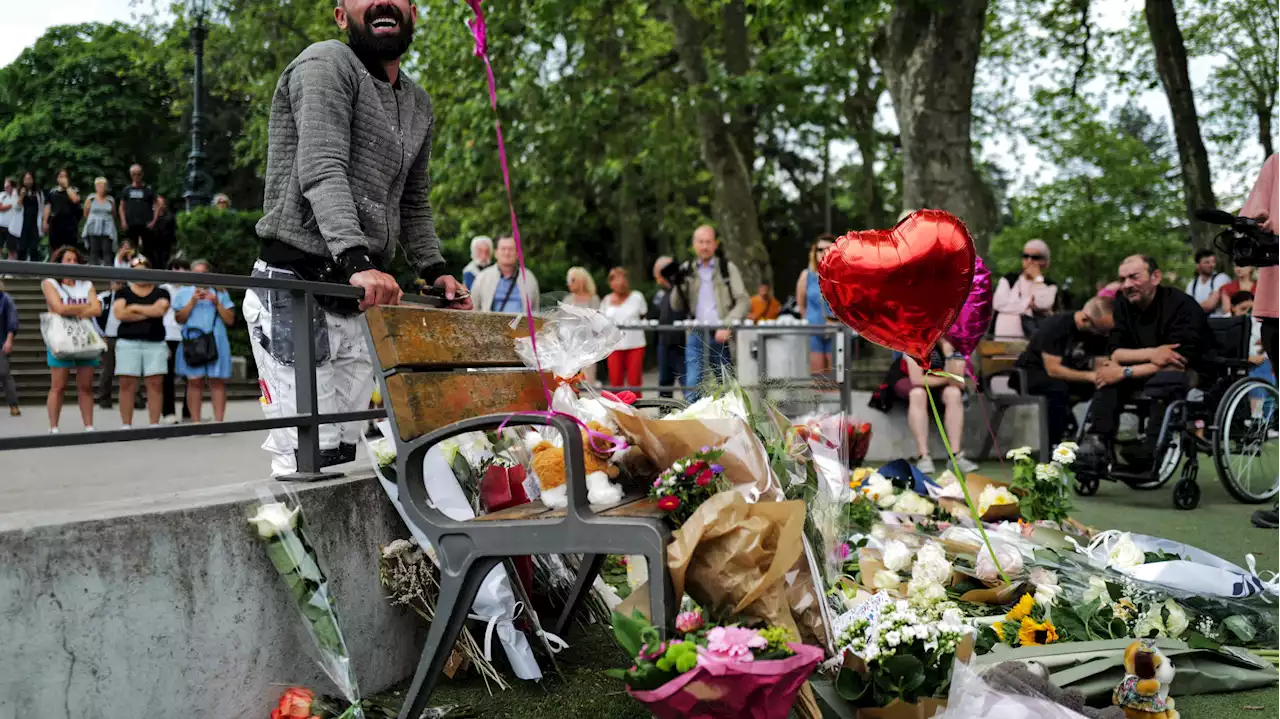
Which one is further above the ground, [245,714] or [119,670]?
[119,670]

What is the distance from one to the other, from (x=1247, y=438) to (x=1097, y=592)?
4216mm

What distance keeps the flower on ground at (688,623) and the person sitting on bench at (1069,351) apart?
723 cm

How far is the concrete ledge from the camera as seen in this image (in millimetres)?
2646

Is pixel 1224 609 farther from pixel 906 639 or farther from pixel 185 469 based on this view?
pixel 185 469

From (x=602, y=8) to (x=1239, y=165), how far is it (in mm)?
28311

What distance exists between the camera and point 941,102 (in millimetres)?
11969

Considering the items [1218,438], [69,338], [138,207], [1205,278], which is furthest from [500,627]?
[138,207]

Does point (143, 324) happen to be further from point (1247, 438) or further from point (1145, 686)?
point (1145, 686)

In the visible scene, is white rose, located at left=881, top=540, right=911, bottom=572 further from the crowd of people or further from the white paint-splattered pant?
the crowd of people

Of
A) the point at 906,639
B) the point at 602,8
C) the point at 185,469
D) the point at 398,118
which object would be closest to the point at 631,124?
the point at 602,8

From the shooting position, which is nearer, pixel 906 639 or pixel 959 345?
pixel 906 639

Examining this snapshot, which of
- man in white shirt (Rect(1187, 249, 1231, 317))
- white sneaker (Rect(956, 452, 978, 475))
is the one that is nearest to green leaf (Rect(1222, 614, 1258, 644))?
white sneaker (Rect(956, 452, 978, 475))

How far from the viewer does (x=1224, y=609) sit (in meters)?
4.16

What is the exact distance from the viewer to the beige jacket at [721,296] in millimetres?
11195
